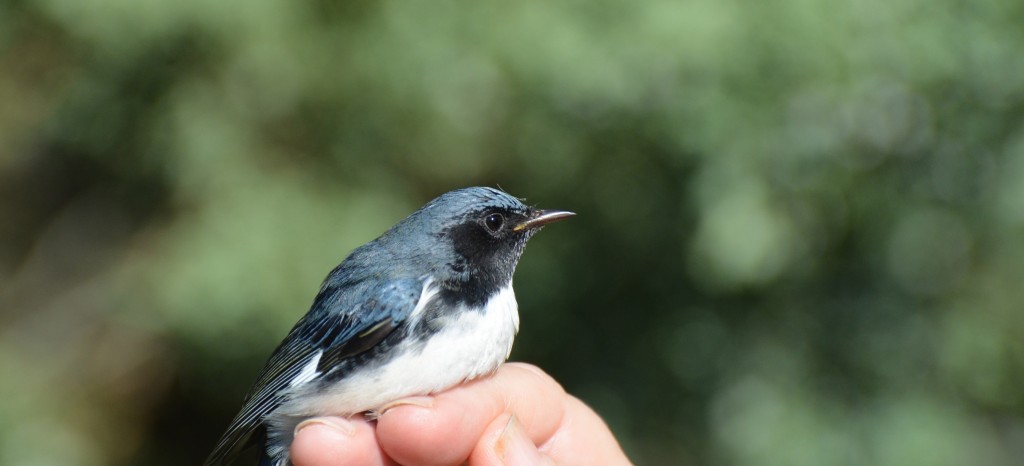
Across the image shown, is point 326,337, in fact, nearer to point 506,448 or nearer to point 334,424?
point 334,424

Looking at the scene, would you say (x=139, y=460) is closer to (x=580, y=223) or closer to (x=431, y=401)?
(x=580, y=223)

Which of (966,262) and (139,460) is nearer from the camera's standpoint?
(966,262)

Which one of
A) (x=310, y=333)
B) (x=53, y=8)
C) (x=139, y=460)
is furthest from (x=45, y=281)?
(x=310, y=333)

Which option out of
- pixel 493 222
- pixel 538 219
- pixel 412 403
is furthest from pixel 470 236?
pixel 412 403

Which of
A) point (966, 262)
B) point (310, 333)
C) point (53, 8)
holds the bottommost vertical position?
point (966, 262)

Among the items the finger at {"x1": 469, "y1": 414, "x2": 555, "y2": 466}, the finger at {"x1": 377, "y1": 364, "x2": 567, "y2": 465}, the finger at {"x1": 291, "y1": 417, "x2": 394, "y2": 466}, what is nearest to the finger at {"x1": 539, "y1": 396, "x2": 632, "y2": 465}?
the finger at {"x1": 377, "y1": 364, "x2": 567, "y2": 465}

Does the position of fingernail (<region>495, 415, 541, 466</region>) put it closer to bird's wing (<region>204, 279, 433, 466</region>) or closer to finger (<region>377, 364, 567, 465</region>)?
finger (<region>377, 364, 567, 465</region>)
